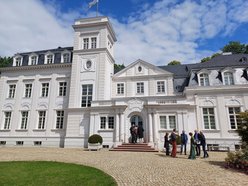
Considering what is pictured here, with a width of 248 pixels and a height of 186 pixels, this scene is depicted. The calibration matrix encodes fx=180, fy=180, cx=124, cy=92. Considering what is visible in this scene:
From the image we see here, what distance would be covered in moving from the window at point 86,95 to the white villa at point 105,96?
132 mm

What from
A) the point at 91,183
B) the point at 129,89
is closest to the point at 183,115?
the point at 129,89

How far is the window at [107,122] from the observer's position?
66.1 ft

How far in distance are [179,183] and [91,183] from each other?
318 centimetres

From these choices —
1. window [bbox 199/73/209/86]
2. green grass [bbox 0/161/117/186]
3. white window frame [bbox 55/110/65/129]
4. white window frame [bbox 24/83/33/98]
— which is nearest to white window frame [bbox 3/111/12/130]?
white window frame [bbox 24/83/33/98]

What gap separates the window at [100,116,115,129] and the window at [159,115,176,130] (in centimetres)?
537

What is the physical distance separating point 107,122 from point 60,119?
25.1ft

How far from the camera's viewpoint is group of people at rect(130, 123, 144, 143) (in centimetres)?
1788

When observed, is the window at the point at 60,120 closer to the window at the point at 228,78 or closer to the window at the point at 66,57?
the window at the point at 66,57

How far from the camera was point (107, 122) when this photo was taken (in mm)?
20234

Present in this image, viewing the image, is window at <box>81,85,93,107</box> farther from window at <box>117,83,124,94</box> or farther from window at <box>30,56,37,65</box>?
window at <box>30,56,37,65</box>

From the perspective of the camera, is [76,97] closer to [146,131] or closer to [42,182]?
[146,131]

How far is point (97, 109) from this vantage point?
20.8 meters

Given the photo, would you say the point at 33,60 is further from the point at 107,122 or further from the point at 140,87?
the point at 140,87

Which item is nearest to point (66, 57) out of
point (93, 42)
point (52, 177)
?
point (93, 42)
